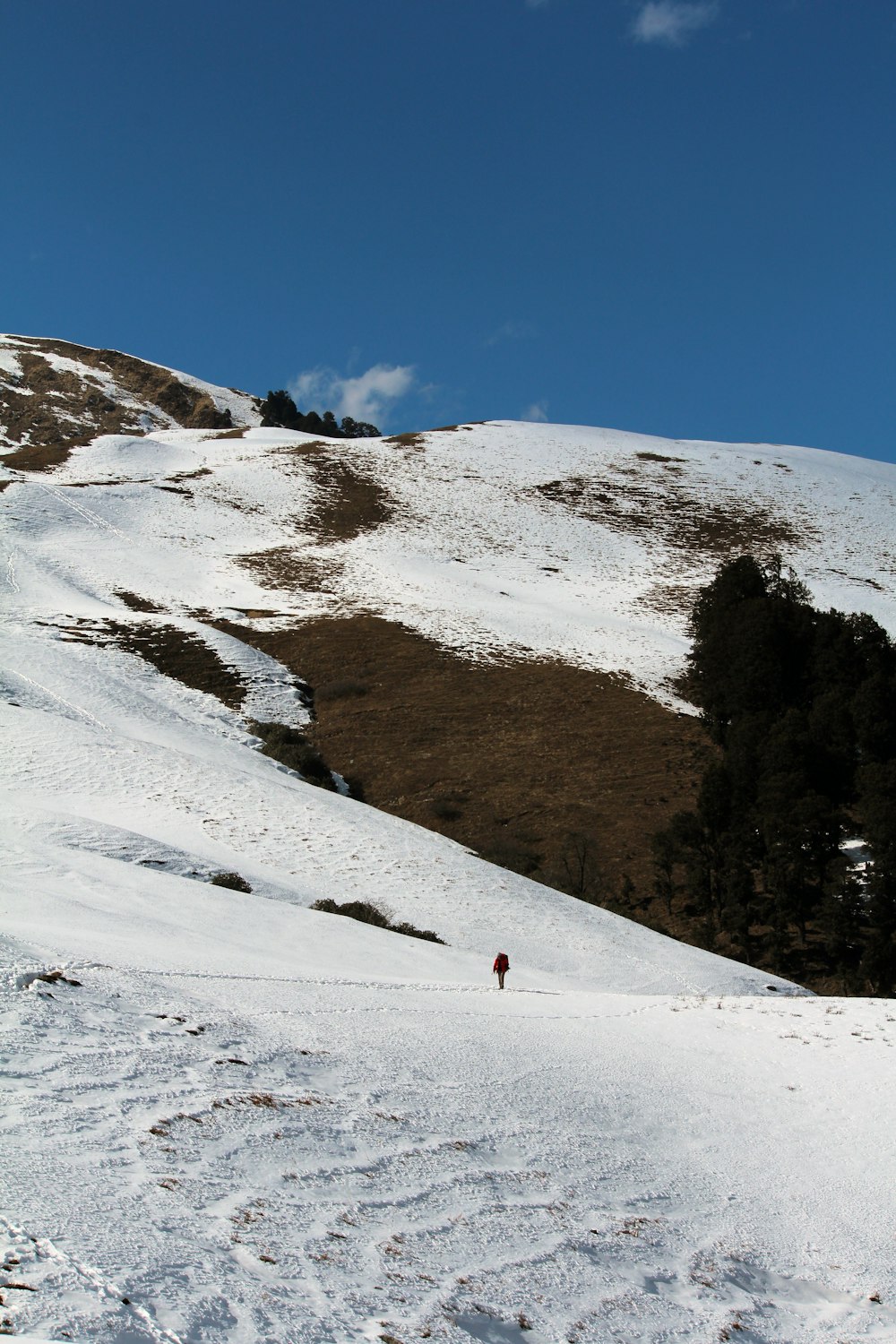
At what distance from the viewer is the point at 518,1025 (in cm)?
1341

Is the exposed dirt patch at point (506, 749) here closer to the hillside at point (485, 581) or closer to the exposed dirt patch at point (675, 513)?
the hillside at point (485, 581)

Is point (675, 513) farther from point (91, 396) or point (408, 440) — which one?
point (91, 396)

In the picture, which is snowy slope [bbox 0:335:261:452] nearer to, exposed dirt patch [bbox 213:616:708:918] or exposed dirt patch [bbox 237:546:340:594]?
exposed dirt patch [bbox 237:546:340:594]

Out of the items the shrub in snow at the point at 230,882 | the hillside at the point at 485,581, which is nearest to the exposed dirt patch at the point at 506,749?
the hillside at the point at 485,581

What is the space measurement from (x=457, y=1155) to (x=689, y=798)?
95.0 ft

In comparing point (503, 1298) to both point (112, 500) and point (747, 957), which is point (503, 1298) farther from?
point (112, 500)

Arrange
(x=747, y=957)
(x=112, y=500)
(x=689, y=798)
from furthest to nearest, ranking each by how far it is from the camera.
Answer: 1. (x=112, y=500)
2. (x=689, y=798)
3. (x=747, y=957)

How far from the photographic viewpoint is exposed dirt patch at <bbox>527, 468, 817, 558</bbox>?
75750mm

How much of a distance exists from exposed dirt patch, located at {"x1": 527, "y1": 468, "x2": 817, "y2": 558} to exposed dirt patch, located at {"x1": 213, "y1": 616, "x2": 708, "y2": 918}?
32394 millimetres

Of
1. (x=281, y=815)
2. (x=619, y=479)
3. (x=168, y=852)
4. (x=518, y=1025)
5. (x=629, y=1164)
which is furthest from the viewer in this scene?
(x=619, y=479)

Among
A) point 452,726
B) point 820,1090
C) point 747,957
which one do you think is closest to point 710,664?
point 452,726

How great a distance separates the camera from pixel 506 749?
40312 millimetres

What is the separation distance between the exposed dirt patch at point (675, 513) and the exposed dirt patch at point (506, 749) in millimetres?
32394

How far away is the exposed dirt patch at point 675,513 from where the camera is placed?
7575 cm
